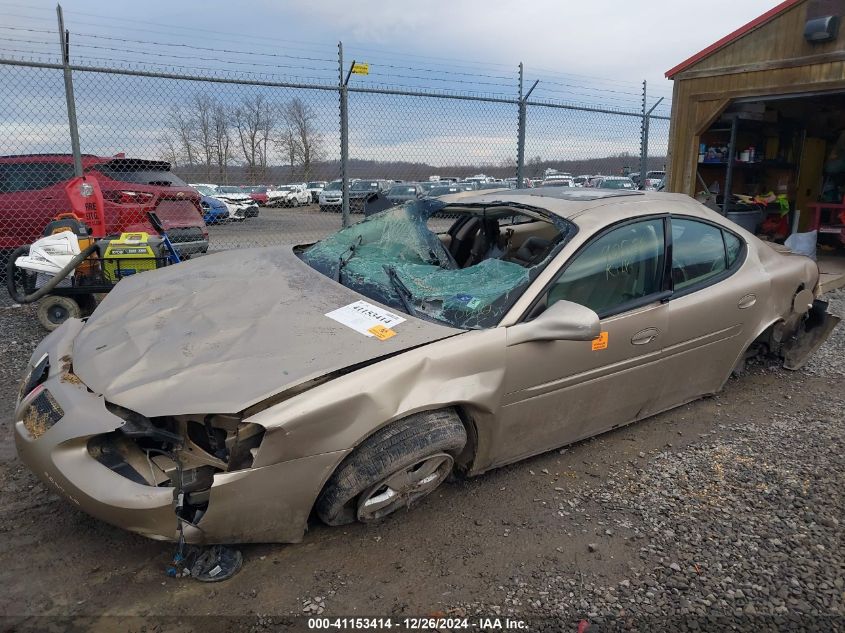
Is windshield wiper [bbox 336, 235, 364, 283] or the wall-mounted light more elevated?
the wall-mounted light

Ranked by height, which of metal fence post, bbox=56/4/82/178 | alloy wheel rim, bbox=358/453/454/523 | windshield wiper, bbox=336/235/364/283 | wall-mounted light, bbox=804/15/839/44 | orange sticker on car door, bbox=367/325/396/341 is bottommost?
alloy wheel rim, bbox=358/453/454/523

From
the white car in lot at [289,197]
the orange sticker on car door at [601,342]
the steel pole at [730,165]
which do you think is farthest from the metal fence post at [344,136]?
the white car in lot at [289,197]

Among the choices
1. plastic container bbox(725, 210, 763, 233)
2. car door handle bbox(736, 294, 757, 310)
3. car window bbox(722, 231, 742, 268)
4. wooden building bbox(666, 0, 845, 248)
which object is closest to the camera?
car door handle bbox(736, 294, 757, 310)

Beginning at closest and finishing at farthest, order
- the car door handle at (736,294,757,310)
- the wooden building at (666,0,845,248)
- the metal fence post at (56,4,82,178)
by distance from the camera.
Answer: the car door handle at (736,294,757,310), the metal fence post at (56,4,82,178), the wooden building at (666,0,845,248)

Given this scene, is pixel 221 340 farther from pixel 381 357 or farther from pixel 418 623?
pixel 418 623

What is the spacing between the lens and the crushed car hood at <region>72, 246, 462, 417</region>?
2236 millimetres

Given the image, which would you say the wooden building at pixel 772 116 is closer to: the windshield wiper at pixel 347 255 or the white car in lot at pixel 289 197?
the windshield wiper at pixel 347 255

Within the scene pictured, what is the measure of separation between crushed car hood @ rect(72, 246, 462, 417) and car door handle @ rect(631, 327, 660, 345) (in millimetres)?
1116

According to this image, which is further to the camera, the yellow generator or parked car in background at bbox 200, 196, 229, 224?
parked car in background at bbox 200, 196, 229, 224

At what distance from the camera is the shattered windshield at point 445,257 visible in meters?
2.84

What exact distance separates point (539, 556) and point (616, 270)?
1.53 meters

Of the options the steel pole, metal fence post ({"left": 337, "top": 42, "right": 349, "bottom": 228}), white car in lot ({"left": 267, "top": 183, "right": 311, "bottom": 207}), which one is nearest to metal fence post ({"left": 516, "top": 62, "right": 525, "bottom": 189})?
metal fence post ({"left": 337, "top": 42, "right": 349, "bottom": 228})

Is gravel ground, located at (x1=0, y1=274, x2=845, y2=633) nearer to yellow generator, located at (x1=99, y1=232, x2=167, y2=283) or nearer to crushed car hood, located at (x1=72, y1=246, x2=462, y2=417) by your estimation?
crushed car hood, located at (x1=72, y1=246, x2=462, y2=417)

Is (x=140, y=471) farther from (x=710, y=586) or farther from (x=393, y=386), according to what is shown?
(x=710, y=586)
